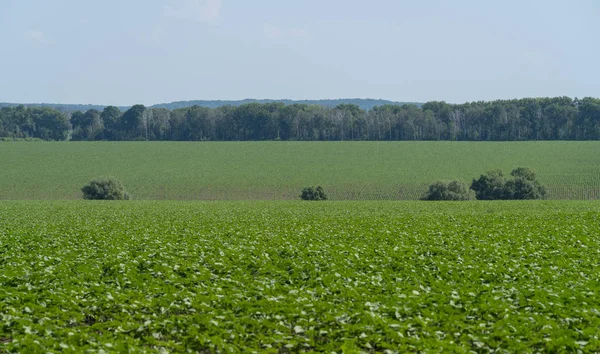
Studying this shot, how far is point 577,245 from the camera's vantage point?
2069cm

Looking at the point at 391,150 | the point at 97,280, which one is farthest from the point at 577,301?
the point at 391,150

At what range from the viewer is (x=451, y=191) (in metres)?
68.2

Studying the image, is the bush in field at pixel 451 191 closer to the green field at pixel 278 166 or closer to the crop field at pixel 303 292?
the green field at pixel 278 166

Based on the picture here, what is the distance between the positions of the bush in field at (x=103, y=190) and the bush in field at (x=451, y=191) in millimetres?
33055

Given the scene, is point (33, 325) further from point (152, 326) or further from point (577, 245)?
point (577, 245)

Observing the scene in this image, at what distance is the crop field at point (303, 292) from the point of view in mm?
9914

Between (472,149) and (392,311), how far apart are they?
355ft

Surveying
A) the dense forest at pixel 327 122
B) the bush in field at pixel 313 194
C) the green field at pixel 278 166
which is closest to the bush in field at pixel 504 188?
the green field at pixel 278 166

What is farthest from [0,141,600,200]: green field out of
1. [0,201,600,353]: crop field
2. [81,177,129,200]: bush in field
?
[0,201,600,353]: crop field

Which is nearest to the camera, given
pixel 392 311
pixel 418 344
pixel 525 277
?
pixel 418 344

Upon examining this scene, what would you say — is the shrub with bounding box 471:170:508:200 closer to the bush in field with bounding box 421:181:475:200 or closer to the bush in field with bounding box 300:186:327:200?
the bush in field with bounding box 421:181:475:200

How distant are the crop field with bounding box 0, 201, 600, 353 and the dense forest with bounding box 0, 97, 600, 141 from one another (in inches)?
4883

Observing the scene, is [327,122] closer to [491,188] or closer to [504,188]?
[491,188]

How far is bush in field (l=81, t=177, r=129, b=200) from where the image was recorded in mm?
71938
